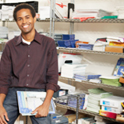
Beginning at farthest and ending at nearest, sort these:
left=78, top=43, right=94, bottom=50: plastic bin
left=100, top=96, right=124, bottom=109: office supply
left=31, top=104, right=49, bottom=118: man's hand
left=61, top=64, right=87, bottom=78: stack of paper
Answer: left=61, top=64, right=87, bottom=78: stack of paper, left=78, top=43, right=94, bottom=50: plastic bin, left=100, top=96, right=124, bottom=109: office supply, left=31, top=104, right=49, bottom=118: man's hand

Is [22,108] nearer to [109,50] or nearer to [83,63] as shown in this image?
[109,50]

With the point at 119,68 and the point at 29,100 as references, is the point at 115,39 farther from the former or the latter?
the point at 29,100

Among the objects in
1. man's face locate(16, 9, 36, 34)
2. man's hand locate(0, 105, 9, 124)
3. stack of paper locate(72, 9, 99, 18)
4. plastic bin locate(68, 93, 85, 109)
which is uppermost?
stack of paper locate(72, 9, 99, 18)

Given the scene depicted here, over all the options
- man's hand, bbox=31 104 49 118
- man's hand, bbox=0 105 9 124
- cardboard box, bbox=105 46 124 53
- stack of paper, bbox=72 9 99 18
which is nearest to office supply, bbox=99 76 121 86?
cardboard box, bbox=105 46 124 53

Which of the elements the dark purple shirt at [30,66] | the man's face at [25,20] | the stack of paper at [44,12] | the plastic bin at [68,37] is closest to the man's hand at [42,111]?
the dark purple shirt at [30,66]

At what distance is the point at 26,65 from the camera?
1875 mm

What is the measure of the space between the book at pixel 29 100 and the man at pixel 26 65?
6 cm

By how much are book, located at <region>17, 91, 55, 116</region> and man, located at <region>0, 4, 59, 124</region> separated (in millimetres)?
55

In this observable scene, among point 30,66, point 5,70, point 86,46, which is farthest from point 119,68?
point 5,70

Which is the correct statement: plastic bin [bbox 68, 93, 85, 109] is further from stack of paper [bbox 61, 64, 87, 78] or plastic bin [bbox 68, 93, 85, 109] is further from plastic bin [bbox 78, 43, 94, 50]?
plastic bin [bbox 78, 43, 94, 50]

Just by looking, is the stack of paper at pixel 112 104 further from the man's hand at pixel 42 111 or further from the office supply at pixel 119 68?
the man's hand at pixel 42 111

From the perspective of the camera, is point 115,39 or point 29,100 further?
point 115,39

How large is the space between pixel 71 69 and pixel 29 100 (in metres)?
1.50

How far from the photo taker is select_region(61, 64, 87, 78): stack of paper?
127 inches
